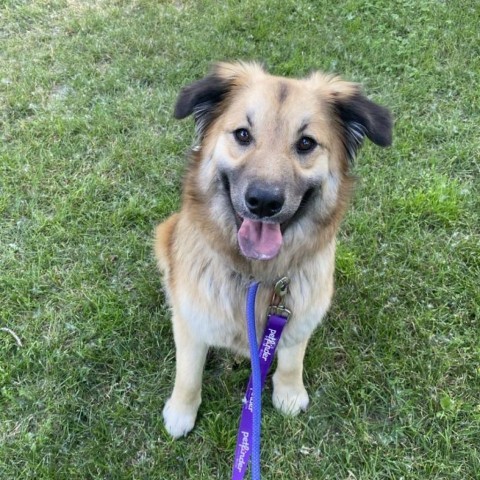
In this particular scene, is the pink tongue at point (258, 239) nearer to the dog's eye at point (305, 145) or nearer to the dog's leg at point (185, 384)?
the dog's eye at point (305, 145)

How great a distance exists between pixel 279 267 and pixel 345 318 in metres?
0.98

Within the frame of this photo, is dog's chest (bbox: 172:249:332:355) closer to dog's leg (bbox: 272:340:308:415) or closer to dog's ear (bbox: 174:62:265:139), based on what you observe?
dog's leg (bbox: 272:340:308:415)

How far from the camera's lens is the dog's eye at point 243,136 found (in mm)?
2180

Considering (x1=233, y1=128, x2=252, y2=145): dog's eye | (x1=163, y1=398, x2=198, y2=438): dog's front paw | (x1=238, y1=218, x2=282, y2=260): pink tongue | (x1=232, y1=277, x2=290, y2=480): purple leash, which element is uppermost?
(x1=233, y1=128, x2=252, y2=145): dog's eye

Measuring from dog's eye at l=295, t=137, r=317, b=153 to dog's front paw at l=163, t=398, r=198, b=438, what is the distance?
137 cm

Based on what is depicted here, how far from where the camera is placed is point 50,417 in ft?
8.79

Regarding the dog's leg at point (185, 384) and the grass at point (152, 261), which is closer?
the dog's leg at point (185, 384)

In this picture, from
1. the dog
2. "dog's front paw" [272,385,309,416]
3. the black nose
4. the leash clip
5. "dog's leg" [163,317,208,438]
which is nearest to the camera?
the black nose

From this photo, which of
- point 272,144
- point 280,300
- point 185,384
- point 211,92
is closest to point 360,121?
point 272,144

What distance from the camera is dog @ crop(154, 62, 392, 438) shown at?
212cm

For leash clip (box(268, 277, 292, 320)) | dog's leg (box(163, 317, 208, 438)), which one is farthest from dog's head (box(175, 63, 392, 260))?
dog's leg (box(163, 317, 208, 438))

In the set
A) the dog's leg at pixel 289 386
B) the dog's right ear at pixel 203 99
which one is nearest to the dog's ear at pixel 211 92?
the dog's right ear at pixel 203 99

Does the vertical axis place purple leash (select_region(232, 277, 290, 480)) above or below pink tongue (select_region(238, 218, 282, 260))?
below

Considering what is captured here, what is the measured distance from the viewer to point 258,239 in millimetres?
2154
